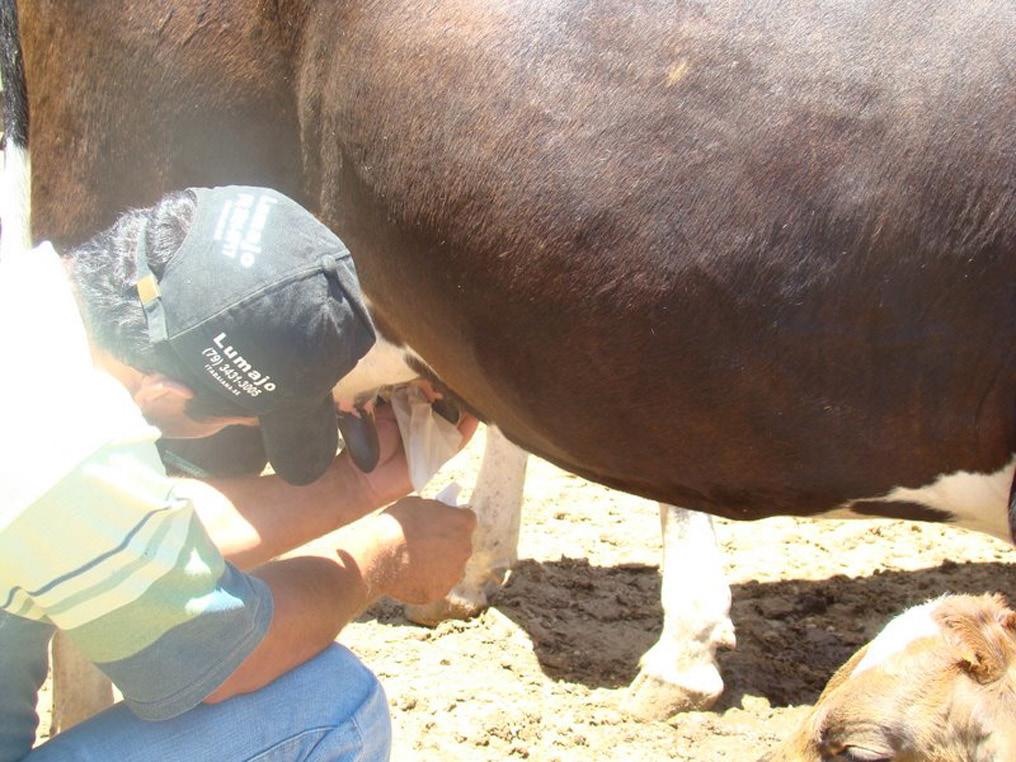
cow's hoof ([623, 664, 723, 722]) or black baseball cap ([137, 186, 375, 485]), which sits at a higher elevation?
black baseball cap ([137, 186, 375, 485])

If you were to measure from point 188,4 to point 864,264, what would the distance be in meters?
1.40

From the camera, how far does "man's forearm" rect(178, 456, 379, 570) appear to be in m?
2.27

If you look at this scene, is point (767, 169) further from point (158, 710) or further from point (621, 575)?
point (621, 575)

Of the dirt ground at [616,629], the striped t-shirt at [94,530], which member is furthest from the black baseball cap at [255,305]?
the dirt ground at [616,629]

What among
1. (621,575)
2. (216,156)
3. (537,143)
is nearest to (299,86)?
(216,156)

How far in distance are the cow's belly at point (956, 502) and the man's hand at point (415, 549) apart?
83 centimetres

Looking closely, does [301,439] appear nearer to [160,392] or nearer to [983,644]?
[160,392]

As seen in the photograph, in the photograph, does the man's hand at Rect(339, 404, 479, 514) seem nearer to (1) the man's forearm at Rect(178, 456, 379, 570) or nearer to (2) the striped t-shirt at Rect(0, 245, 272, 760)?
(1) the man's forearm at Rect(178, 456, 379, 570)

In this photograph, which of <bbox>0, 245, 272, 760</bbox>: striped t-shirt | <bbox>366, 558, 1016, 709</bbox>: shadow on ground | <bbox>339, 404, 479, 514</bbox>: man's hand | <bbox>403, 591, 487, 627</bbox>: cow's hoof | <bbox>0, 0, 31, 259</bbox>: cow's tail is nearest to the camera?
<bbox>0, 245, 272, 760</bbox>: striped t-shirt

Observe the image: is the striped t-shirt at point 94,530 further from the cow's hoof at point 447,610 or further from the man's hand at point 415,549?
the cow's hoof at point 447,610

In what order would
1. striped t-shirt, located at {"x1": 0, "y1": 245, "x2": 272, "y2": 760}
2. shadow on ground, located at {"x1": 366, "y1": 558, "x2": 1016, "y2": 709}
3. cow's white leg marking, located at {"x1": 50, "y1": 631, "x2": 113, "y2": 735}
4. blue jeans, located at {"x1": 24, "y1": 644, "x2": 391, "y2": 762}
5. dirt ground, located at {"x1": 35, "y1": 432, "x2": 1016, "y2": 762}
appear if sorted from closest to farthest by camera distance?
1. striped t-shirt, located at {"x1": 0, "y1": 245, "x2": 272, "y2": 760}
2. blue jeans, located at {"x1": 24, "y1": 644, "x2": 391, "y2": 762}
3. cow's white leg marking, located at {"x1": 50, "y1": 631, "x2": 113, "y2": 735}
4. dirt ground, located at {"x1": 35, "y1": 432, "x2": 1016, "y2": 762}
5. shadow on ground, located at {"x1": 366, "y1": 558, "x2": 1016, "y2": 709}

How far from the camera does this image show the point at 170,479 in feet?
6.11

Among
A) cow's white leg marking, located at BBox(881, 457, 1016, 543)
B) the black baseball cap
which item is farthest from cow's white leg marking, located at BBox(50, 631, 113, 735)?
cow's white leg marking, located at BBox(881, 457, 1016, 543)

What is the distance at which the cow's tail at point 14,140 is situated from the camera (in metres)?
2.81
